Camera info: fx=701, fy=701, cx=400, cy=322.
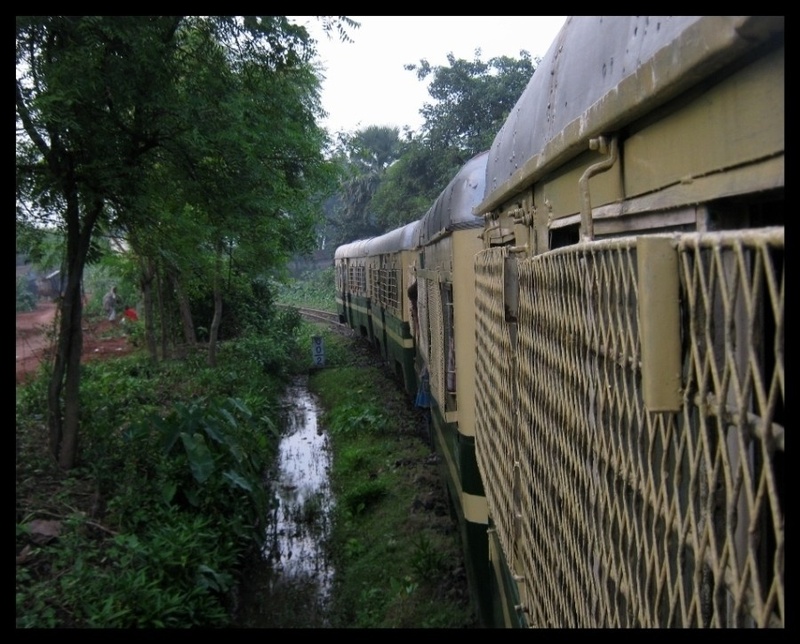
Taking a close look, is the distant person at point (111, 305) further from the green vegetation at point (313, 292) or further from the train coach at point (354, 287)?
the green vegetation at point (313, 292)

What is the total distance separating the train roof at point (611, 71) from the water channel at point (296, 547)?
4.46m

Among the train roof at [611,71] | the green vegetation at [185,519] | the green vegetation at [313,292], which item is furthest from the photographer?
the green vegetation at [313,292]

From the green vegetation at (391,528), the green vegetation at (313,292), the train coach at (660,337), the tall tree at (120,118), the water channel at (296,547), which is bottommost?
the water channel at (296,547)

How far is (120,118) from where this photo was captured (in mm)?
5344

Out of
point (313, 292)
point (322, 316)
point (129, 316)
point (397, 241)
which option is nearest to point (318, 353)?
point (129, 316)

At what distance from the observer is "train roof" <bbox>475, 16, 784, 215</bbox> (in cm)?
116

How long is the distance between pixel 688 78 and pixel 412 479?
7.54m

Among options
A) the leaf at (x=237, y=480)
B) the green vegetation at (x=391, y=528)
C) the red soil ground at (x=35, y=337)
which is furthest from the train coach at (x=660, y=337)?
the red soil ground at (x=35, y=337)

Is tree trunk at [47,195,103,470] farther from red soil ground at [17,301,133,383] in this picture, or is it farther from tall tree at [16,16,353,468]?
red soil ground at [17,301,133,383]

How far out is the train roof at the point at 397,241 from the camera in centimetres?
979

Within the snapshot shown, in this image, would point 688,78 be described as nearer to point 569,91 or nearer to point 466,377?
point 569,91
